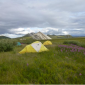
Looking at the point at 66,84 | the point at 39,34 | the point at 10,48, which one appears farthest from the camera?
the point at 39,34

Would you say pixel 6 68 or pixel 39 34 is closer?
pixel 6 68

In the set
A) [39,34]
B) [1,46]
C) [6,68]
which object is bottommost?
[6,68]

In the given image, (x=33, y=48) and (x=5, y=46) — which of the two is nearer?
(x=33, y=48)

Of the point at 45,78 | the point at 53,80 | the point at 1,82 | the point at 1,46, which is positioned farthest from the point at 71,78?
the point at 1,46

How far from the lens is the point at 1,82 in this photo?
385cm

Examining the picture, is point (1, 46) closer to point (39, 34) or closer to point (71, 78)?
point (71, 78)

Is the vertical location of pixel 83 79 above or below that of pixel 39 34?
below

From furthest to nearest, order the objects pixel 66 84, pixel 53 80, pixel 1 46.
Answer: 1. pixel 1 46
2. pixel 53 80
3. pixel 66 84

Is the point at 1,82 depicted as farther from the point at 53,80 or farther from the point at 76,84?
the point at 76,84

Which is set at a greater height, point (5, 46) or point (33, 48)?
point (5, 46)

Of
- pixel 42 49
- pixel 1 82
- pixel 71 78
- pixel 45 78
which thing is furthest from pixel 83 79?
pixel 42 49

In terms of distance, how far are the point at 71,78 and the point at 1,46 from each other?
12165mm

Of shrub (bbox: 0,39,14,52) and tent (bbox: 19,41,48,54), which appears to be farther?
shrub (bbox: 0,39,14,52)

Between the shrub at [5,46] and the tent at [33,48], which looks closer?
the tent at [33,48]
